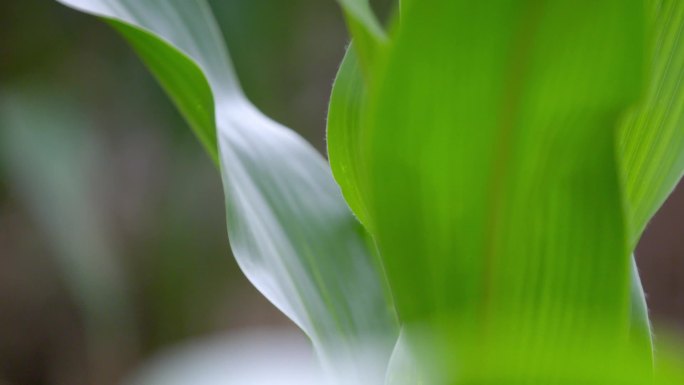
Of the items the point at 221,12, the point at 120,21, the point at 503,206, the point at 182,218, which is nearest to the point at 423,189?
the point at 503,206

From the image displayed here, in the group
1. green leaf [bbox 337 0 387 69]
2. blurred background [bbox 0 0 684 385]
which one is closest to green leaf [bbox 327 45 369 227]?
green leaf [bbox 337 0 387 69]

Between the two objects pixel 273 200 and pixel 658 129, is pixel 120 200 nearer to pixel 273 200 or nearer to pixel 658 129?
pixel 273 200

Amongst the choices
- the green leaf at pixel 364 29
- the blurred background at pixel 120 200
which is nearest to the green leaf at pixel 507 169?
the green leaf at pixel 364 29

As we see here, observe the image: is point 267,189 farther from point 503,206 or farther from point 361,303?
point 503,206

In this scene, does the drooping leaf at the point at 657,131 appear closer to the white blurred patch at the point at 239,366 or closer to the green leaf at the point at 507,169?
the green leaf at the point at 507,169

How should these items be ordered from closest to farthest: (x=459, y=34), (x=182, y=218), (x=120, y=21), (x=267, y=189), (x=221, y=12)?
(x=459, y=34), (x=120, y=21), (x=267, y=189), (x=221, y=12), (x=182, y=218)

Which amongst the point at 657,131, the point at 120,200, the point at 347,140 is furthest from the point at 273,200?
the point at 120,200

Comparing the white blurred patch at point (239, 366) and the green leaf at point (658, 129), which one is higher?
the green leaf at point (658, 129)
